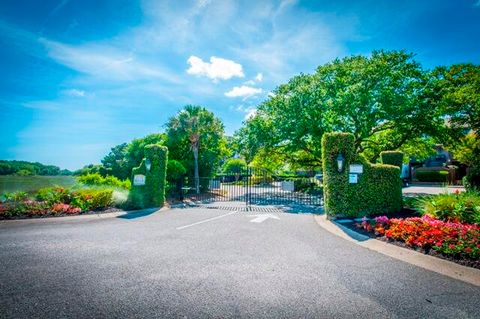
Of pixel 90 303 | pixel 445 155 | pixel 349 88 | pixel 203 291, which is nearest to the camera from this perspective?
pixel 90 303

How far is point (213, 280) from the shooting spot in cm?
386

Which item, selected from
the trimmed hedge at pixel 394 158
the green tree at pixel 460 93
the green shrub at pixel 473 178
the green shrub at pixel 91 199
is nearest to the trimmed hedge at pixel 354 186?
the trimmed hedge at pixel 394 158

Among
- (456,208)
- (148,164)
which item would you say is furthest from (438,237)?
(148,164)

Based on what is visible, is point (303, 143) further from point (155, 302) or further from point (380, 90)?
point (155, 302)

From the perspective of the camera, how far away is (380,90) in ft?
50.9

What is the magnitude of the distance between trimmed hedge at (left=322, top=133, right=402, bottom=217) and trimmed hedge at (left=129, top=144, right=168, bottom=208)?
8284 mm

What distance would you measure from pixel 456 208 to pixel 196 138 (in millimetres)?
18579

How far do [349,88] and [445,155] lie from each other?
35.1 metres

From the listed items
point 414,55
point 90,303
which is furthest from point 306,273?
point 414,55

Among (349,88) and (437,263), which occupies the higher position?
(349,88)

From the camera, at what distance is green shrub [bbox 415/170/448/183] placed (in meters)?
31.9

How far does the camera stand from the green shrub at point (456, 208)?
646cm

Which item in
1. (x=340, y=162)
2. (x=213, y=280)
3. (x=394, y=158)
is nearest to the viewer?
(x=213, y=280)

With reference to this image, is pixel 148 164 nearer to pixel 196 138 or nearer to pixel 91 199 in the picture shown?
pixel 91 199
